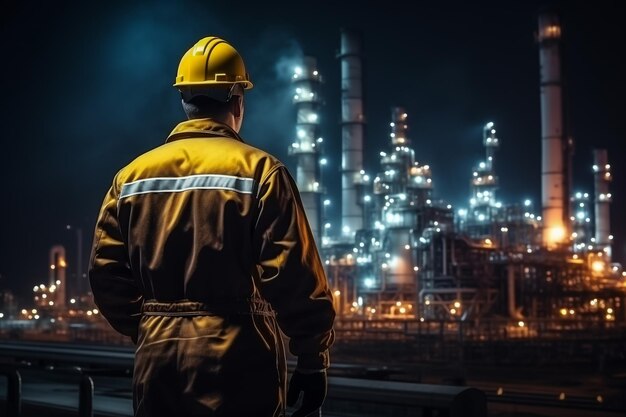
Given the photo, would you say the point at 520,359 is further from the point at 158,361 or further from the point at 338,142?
the point at 338,142

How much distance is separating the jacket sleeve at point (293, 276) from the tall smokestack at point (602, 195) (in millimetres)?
71169

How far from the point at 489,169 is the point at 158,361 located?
188 feet

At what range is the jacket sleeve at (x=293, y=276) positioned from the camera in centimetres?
233

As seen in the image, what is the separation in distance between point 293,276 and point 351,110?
5414cm

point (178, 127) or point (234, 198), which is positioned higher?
point (178, 127)

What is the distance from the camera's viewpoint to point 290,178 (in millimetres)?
2457

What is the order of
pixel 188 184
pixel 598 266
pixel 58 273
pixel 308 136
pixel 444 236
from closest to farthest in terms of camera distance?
pixel 188 184, pixel 444 236, pixel 308 136, pixel 598 266, pixel 58 273

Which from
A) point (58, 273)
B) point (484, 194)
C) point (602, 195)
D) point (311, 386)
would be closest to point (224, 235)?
point (311, 386)

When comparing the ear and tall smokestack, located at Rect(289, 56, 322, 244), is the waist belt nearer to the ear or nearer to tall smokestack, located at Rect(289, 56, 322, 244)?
the ear

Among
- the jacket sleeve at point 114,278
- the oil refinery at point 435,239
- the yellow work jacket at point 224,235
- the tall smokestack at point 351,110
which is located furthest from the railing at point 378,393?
the tall smokestack at point 351,110

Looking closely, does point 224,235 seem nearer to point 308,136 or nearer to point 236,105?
point 236,105

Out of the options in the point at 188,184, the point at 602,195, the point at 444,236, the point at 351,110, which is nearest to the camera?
the point at 188,184

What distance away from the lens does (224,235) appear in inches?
95.0

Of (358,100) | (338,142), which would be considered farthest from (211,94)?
(338,142)
